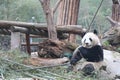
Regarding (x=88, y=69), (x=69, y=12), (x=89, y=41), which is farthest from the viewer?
(x=69, y=12)

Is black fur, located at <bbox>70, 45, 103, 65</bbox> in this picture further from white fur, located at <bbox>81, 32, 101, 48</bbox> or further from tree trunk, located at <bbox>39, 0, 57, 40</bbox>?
tree trunk, located at <bbox>39, 0, 57, 40</bbox>

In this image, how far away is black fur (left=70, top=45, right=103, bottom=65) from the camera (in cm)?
394

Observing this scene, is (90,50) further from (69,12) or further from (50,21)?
(69,12)

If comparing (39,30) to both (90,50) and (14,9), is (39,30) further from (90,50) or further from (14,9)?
(14,9)

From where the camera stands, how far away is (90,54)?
3969 mm

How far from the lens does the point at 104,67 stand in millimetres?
3920

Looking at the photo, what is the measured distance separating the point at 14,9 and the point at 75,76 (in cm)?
884

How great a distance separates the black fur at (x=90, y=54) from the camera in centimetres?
394

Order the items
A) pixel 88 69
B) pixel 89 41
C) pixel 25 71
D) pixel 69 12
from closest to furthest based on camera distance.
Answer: pixel 25 71
pixel 88 69
pixel 89 41
pixel 69 12

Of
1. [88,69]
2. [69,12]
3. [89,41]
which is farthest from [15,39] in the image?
[69,12]

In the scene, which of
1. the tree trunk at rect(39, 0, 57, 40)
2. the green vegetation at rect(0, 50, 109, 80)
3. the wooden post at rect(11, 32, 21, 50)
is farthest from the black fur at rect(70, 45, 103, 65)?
the wooden post at rect(11, 32, 21, 50)

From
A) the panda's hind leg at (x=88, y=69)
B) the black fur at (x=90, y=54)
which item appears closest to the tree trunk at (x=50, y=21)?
the black fur at (x=90, y=54)

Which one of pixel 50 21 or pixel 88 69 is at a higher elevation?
pixel 50 21

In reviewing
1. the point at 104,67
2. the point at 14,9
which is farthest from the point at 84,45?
the point at 14,9
